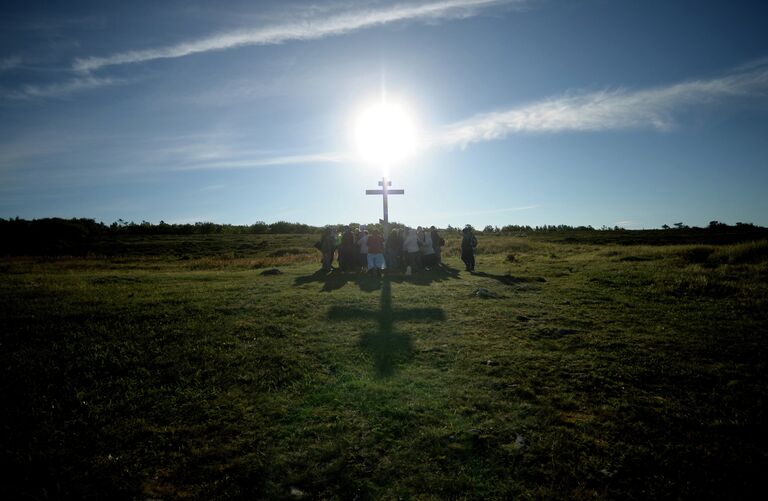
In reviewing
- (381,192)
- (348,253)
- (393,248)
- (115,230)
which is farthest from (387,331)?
(115,230)

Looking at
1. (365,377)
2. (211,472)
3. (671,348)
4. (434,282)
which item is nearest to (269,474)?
(211,472)

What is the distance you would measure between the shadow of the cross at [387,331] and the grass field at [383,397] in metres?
0.07

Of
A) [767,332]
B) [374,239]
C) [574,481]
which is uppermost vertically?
[374,239]

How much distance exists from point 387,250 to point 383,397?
16328mm

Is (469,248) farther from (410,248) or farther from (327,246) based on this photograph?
(327,246)

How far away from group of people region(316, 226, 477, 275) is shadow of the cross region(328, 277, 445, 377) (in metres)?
5.90

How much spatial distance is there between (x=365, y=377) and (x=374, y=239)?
1333 centimetres

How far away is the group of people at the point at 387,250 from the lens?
72.2 ft

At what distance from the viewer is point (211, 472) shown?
564 centimetres

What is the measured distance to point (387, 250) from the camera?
77.6 feet

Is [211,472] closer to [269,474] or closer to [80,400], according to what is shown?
[269,474]

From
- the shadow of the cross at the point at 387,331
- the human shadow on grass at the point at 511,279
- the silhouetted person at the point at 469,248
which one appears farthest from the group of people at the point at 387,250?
the shadow of the cross at the point at 387,331

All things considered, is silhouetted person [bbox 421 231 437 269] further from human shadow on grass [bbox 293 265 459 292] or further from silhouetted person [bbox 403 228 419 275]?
silhouetted person [bbox 403 228 419 275]

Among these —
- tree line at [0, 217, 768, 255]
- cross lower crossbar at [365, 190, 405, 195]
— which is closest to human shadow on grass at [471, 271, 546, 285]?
cross lower crossbar at [365, 190, 405, 195]
